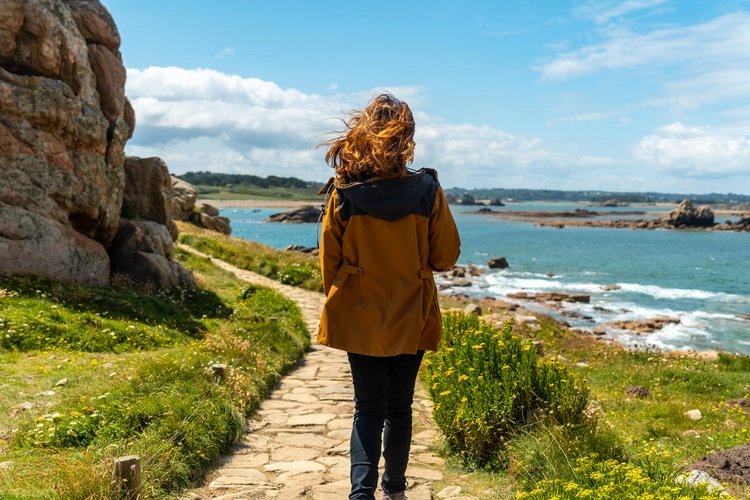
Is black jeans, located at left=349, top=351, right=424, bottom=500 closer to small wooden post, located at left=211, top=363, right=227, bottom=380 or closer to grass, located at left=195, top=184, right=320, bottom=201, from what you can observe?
small wooden post, located at left=211, top=363, right=227, bottom=380

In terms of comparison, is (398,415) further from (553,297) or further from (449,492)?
(553,297)

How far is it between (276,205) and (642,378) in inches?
6234

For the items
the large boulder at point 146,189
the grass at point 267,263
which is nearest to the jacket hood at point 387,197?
the large boulder at point 146,189

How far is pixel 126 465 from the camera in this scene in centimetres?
401

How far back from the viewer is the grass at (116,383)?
182 inches

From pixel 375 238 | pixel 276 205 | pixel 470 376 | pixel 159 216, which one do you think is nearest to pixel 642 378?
pixel 470 376

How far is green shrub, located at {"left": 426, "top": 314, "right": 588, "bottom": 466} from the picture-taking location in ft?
17.5

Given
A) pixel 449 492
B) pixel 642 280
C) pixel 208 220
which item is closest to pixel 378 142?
pixel 449 492

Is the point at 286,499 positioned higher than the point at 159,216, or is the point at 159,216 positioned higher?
the point at 159,216

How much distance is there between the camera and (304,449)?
19.7ft

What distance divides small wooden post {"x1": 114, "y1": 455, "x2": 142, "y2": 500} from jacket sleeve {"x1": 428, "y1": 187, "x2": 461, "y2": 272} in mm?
2315

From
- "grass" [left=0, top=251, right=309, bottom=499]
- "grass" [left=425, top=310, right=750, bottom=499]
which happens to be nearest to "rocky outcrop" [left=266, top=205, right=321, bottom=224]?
"grass" [left=0, top=251, right=309, bottom=499]

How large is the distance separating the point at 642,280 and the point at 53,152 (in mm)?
41265

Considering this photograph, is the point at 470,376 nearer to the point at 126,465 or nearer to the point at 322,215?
the point at 322,215
